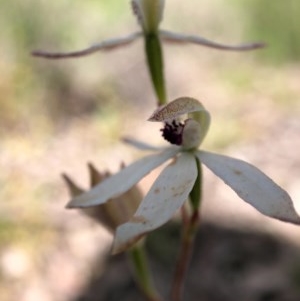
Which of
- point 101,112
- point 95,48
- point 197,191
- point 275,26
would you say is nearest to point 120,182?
point 197,191

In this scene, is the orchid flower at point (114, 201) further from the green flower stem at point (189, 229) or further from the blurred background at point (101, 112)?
the blurred background at point (101, 112)

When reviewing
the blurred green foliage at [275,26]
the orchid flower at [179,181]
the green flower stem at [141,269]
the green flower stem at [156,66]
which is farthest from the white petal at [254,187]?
the blurred green foliage at [275,26]

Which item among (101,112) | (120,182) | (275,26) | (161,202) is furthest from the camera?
(275,26)

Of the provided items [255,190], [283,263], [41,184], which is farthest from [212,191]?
[255,190]

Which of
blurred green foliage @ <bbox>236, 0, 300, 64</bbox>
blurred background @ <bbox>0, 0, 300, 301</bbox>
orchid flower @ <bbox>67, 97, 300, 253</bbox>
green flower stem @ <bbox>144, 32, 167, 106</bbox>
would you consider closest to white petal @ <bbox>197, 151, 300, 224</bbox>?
orchid flower @ <bbox>67, 97, 300, 253</bbox>

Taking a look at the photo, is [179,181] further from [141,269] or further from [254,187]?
[141,269]

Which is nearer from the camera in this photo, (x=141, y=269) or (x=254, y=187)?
(x=254, y=187)
